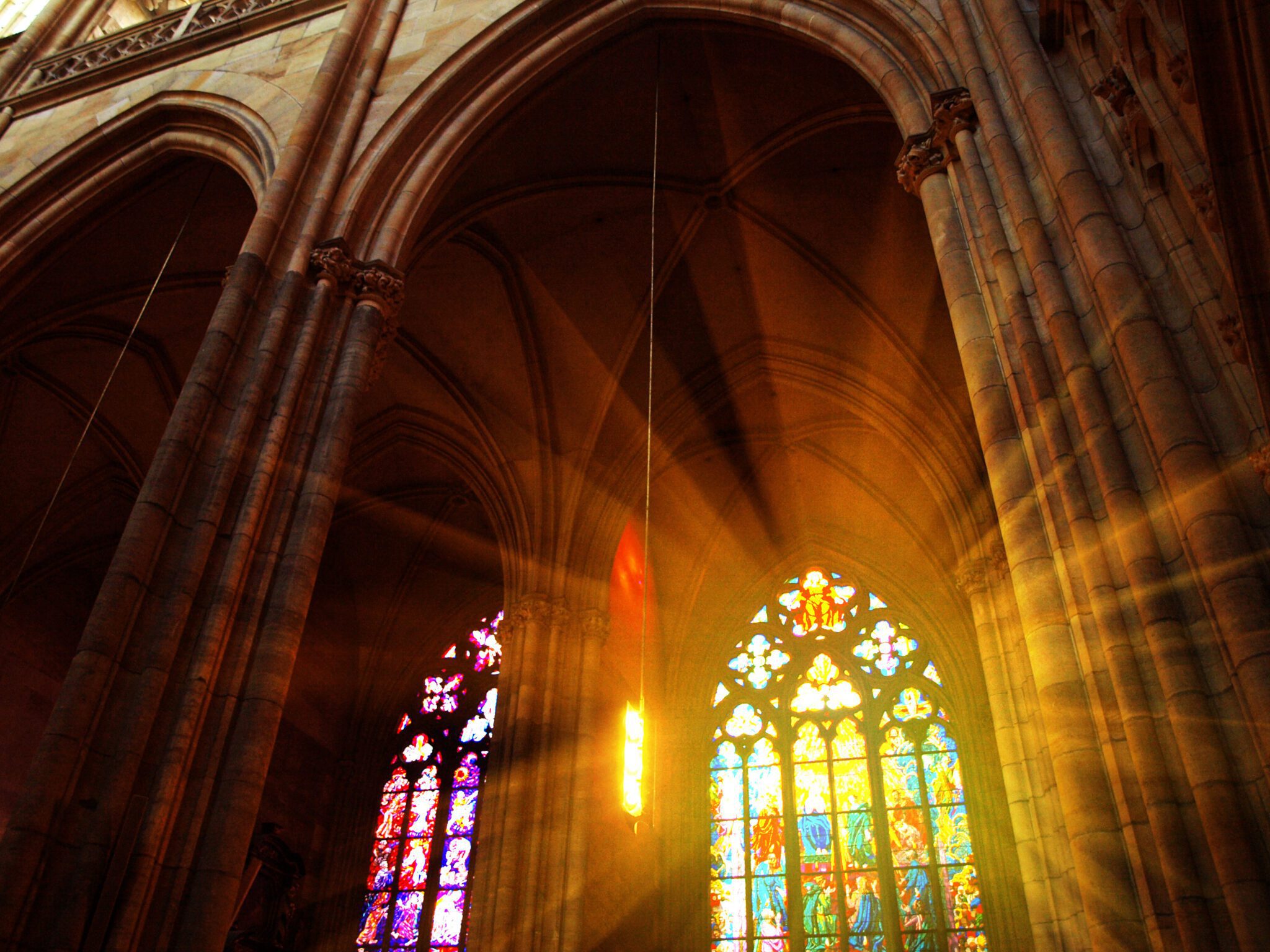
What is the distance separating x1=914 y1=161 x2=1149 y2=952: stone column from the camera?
11.9 feet

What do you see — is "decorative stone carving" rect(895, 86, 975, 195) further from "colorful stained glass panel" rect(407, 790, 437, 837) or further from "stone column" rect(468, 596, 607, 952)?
"colorful stained glass panel" rect(407, 790, 437, 837)

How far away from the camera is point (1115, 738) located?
3789mm

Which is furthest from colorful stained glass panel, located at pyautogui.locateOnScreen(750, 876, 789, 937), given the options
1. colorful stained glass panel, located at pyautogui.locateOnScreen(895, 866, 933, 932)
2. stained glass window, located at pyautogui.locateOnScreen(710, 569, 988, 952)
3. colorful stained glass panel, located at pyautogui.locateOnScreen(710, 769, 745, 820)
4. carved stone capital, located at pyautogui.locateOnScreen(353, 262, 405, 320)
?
carved stone capital, located at pyautogui.locateOnScreen(353, 262, 405, 320)

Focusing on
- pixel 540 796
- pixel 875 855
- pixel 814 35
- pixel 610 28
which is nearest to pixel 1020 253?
pixel 814 35

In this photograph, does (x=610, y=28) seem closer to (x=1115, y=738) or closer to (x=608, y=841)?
(x=1115, y=738)

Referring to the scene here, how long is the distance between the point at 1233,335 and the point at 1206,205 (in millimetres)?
491

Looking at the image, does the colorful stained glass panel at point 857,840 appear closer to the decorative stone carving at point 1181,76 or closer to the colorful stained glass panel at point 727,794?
the colorful stained glass panel at point 727,794

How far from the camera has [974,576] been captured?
37.3 ft

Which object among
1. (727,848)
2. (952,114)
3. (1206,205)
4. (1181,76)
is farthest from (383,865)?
(1181,76)

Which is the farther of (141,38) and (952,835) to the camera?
(952,835)

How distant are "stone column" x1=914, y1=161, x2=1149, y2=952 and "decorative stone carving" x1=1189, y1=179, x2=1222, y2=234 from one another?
1425 millimetres

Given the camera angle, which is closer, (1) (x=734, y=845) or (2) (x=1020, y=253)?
(2) (x=1020, y=253)

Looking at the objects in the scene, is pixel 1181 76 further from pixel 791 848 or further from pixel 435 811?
pixel 435 811

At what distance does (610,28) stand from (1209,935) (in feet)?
26.6
